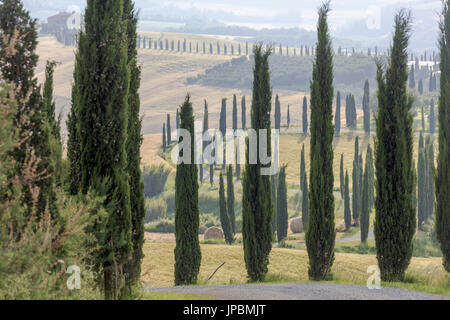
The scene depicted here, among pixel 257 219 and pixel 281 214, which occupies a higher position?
pixel 257 219

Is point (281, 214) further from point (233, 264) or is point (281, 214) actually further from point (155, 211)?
point (155, 211)

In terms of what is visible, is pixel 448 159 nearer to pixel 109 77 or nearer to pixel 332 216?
pixel 332 216

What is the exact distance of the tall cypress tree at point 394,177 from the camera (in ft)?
69.1

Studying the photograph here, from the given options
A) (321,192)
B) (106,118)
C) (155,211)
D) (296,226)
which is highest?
(106,118)

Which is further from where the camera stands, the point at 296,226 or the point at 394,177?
the point at 296,226

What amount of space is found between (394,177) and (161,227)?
155 ft

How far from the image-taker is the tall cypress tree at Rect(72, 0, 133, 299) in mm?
14539

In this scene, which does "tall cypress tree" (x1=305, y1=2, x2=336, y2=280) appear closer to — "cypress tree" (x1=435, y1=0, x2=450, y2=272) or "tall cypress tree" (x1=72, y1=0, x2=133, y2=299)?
"cypress tree" (x1=435, y1=0, x2=450, y2=272)

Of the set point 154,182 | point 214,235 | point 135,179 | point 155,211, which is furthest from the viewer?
point 154,182

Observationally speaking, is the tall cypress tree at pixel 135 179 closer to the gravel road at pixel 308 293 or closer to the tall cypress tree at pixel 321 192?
the gravel road at pixel 308 293

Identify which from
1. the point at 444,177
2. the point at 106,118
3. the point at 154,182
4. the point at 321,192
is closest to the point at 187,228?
A: the point at 321,192

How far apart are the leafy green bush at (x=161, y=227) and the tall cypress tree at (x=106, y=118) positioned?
5000 centimetres

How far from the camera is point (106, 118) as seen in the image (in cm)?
1463
